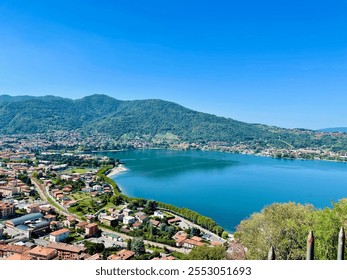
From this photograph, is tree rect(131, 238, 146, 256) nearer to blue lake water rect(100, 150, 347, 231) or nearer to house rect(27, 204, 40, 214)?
blue lake water rect(100, 150, 347, 231)

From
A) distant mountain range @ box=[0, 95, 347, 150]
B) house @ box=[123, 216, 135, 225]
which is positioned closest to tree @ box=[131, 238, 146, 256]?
house @ box=[123, 216, 135, 225]

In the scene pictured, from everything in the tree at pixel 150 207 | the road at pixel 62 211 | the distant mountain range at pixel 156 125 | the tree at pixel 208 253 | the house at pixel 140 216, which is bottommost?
the road at pixel 62 211

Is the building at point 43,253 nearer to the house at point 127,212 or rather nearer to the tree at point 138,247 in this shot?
the tree at point 138,247

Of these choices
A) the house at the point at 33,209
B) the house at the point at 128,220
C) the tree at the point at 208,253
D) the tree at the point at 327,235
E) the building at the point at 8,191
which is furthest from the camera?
the building at the point at 8,191

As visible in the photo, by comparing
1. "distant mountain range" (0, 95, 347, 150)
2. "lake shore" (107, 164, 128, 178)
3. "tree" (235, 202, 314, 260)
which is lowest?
"lake shore" (107, 164, 128, 178)

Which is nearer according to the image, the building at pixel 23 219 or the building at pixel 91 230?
the building at pixel 91 230

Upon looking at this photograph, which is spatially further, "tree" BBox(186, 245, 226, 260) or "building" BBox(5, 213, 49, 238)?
"building" BBox(5, 213, 49, 238)

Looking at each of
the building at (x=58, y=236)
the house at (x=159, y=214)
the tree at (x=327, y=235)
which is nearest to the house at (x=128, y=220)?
the house at (x=159, y=214)
